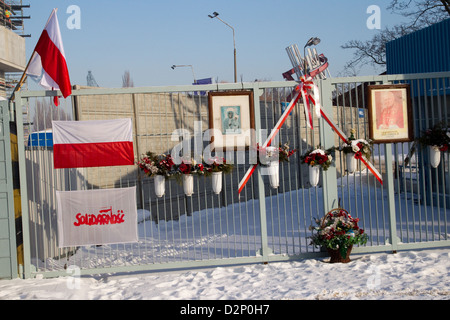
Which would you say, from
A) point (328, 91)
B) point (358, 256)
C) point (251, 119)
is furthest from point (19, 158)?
point (358, 256)

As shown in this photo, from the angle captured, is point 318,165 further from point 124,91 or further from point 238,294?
point 124,91

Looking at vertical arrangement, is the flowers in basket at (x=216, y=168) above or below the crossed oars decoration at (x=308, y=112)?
below

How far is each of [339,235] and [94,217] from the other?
11.2ft

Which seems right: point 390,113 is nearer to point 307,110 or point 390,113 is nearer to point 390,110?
point 390,110

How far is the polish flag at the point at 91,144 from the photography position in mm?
6309

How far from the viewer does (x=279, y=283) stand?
18.5 ft

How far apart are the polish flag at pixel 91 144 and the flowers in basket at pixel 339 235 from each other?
284cm

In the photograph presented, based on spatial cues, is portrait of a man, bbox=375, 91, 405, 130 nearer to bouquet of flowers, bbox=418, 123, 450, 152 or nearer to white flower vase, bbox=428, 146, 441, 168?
bouquet of flowers, bbox=418, 123, 450, 152

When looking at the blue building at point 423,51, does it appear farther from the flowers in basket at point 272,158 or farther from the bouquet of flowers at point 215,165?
the bouquet of flowers at point 215,165

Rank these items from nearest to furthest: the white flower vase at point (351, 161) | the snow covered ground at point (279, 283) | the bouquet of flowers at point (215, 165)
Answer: the snow covered ground at point (279, 283), the bouquet of flowers at point (215, 165), the white flower vase at point (351, 161)

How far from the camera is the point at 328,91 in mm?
6711

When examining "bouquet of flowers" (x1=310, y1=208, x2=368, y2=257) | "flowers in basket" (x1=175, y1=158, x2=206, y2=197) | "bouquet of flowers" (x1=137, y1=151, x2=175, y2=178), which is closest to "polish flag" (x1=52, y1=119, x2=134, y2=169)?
"bouquet of flowers" (x1=137, y1=151, x2=175, y2=178)

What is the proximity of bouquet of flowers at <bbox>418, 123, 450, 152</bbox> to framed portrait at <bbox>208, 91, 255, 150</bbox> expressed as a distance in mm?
2627

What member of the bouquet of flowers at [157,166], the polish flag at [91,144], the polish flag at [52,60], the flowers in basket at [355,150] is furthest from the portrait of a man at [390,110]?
the polish flag at [52,60]
